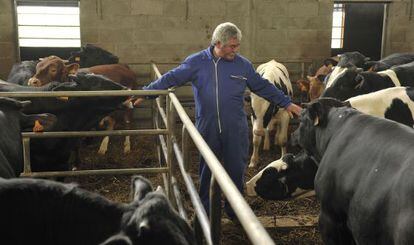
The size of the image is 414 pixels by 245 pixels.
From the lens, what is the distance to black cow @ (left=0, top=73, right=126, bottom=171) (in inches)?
190

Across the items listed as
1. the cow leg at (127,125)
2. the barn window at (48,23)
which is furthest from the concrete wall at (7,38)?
the cow leg at (127,125)

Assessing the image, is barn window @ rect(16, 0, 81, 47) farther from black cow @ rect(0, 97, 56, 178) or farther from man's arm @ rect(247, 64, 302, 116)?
man's arm @ rect(247, 64, 302, 116)

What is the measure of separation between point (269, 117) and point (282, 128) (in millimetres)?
282

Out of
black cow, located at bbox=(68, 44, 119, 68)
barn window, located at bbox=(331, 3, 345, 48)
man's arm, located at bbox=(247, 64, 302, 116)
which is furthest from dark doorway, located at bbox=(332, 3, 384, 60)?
man's arm, located at bbox=(247, 64, 302, 116)

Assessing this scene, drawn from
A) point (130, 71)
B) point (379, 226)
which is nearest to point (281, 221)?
point (379, 226)

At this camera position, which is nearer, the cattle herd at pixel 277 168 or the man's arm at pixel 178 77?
the cattle herd at pixel 277 168

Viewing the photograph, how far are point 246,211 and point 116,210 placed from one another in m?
0.51

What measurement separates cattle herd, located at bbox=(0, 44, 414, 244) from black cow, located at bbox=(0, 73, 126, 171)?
1 centimetres

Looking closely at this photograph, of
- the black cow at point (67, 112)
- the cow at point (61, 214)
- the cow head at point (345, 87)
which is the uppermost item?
the cow at point (61, 214)

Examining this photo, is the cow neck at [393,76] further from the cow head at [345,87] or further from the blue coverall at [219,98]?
the blue coverall at [219,98]

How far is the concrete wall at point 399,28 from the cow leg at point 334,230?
751cm

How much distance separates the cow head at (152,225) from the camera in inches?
54.7

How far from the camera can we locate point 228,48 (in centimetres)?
377

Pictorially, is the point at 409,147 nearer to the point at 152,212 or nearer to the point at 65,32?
the point at 152,212
